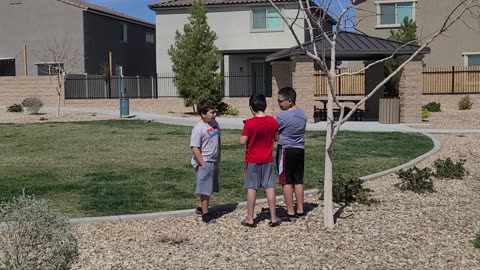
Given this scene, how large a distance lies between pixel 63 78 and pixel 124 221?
2643 cm

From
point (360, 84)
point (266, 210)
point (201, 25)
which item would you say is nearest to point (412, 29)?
point (360, 84)

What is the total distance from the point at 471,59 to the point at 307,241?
2999 cm

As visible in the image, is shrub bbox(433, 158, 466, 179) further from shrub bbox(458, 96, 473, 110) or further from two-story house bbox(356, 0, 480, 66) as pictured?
two-story house bbox(356, 0, 480, 66)

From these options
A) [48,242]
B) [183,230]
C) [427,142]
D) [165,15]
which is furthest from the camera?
[165,15]

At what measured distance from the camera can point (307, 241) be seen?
19.8ft

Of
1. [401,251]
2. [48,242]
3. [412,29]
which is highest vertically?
[412,29]

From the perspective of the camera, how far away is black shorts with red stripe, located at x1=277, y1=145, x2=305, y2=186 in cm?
694

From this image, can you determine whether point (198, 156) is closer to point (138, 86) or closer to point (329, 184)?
point (329, 184)

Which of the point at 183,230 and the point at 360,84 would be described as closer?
the point at 183,230

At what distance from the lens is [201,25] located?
28.7 m

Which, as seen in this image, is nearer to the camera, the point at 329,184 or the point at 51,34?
the point at 329,184

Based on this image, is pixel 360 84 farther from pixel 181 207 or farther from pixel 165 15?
Result: pixel 181 207

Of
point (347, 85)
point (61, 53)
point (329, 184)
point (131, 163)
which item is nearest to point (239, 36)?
point (347, 85)

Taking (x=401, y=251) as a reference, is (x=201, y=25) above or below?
above
